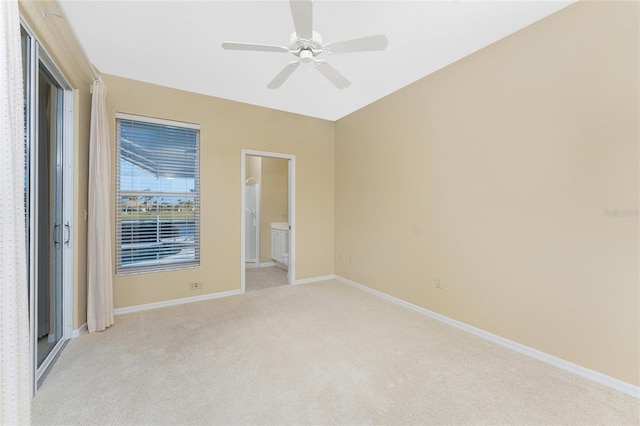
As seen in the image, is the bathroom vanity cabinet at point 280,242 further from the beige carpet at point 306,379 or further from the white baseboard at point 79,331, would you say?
the white baseboard at point 79,331

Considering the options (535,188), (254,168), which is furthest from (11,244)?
(254,168)

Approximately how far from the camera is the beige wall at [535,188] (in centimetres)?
195

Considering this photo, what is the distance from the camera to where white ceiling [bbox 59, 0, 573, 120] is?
6.98 ft

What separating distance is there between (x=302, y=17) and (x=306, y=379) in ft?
8.08

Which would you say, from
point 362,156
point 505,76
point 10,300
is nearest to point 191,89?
point 362,156

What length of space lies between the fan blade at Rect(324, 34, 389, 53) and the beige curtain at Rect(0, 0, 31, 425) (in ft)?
5.48

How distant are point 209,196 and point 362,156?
2.36 m

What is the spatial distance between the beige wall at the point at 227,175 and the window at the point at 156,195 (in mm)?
111

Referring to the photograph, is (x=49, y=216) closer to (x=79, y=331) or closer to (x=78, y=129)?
(x=78, y=129)

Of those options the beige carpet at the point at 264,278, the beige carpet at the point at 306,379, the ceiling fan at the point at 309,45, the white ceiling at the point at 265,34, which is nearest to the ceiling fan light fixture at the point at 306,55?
the ceiling fan at the point at 309,45

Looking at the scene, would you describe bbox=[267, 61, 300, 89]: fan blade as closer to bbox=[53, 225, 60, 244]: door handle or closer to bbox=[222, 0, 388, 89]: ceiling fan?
bbox=[222, 0, 388, 89]: ceiling fan

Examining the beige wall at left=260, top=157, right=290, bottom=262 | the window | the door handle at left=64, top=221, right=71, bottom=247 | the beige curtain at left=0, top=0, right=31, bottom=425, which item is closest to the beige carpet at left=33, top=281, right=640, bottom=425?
the beige curtain at left=0, top=0, right=31, bottom=425

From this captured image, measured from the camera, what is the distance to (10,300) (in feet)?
3.74

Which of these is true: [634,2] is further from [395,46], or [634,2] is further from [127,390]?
[127,390]
